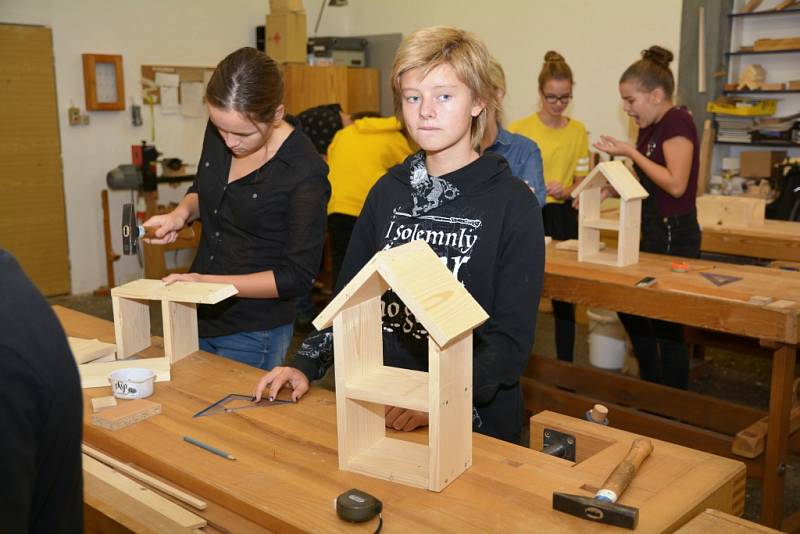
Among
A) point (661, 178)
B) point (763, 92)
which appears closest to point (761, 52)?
point (763, 92)

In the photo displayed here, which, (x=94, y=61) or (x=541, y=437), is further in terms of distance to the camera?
(x=94, y=61)

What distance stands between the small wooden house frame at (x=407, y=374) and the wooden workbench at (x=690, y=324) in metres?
1.65

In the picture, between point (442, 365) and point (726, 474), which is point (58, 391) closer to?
point (442, 365)

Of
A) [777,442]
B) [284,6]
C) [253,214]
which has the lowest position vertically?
[777,442]

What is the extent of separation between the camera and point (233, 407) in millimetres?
1807

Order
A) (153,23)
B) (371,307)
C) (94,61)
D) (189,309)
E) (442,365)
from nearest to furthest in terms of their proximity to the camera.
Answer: (442,365) < (371,307) < (189,309) < (94,61) < (153,23)

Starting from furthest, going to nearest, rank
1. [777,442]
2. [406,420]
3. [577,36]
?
[577,36], [777,442], [406,420]

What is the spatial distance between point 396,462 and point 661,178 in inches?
98.2

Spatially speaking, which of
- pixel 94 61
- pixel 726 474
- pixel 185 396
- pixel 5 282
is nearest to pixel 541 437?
Answer: pixel 726 474

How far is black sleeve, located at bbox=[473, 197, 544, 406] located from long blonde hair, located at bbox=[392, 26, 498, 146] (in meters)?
0.28

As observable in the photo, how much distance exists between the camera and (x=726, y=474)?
1449 mm

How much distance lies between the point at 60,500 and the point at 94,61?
6.24 m

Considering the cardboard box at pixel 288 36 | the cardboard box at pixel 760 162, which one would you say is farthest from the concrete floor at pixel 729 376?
the cardboard box at pixel 288 36

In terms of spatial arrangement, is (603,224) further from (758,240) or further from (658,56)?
(758,240)
